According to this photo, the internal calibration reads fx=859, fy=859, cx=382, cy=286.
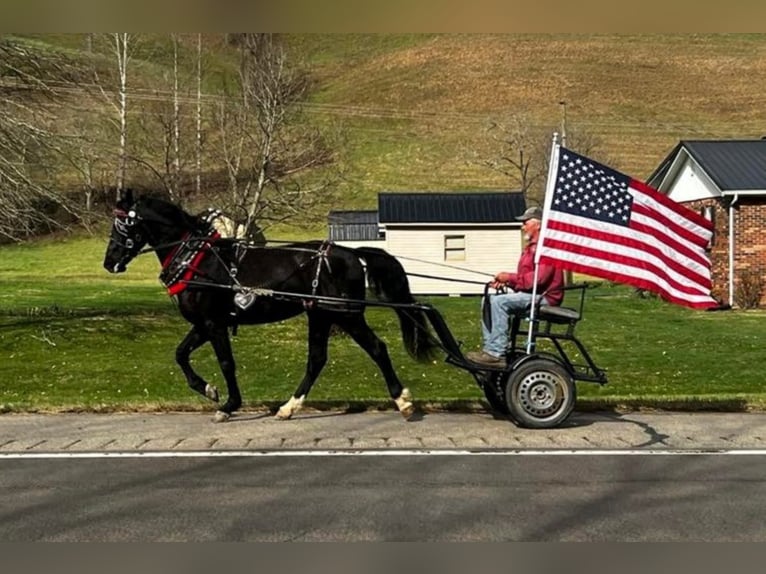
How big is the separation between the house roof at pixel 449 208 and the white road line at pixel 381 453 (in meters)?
27.4

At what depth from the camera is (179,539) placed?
16.3 ft

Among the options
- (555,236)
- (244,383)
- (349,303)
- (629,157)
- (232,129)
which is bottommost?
(244,383)

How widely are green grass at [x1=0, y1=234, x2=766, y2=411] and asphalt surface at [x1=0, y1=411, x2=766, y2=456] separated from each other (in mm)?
789

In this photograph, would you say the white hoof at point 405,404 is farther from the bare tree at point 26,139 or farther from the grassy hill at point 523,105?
the grassy hill at point 523,105

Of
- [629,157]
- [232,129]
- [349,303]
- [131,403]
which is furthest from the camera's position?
[629,157]

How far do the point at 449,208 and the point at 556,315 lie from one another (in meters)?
27.7

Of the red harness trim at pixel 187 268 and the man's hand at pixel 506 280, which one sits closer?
the man's hand at pixel 506 280

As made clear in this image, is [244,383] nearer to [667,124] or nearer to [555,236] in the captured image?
[555,236]

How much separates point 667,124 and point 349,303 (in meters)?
70.1

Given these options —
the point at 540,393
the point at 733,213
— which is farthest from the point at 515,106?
the point at 540,393

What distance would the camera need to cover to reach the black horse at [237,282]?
28.6ft

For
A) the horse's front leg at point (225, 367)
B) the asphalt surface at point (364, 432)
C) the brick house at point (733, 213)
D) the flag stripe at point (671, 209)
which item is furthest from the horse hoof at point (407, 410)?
the brick house at point (733, 213)

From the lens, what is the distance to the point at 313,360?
9.05 meters

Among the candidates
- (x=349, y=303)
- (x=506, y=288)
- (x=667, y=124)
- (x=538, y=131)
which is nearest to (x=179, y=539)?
(x=349, y=303)
